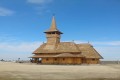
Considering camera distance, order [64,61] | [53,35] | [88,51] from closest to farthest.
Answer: [64,61], [88,51], [53,35]

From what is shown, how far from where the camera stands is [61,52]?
186 ft

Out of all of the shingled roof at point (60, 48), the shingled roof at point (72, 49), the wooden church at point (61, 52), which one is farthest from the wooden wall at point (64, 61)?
the shingled roof at point (60, 48)

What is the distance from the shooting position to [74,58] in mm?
55156

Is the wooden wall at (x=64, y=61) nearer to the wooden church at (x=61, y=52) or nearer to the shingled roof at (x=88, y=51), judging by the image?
the wooden church at (x=61, y=52)

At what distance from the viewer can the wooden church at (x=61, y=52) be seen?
55.2 m

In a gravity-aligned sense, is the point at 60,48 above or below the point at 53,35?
below

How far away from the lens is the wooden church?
5519 centimetres

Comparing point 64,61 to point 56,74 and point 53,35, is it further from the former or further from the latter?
point 56,74

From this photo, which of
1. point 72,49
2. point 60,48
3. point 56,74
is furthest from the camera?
point 60,48

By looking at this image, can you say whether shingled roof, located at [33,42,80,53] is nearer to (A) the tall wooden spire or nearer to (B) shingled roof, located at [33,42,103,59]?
(B) shingled roof, located at [33,42,103,59]

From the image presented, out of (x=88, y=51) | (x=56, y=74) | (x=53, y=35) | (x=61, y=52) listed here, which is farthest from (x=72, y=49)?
(x=56, y=74)

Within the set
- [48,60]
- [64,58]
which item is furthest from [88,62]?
[48,60]

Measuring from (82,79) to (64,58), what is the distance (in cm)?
3479

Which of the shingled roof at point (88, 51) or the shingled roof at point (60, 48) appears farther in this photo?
the shingled roof at point (88, 51)
